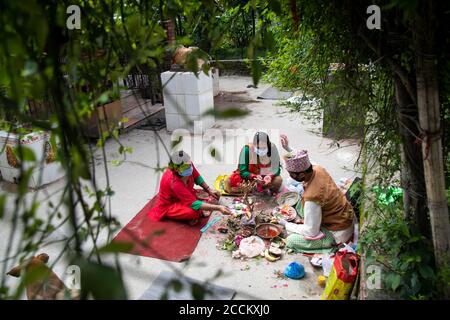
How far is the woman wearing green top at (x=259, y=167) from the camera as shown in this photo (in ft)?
16.9

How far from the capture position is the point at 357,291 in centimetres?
294

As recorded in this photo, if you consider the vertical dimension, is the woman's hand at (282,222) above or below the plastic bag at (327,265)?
above

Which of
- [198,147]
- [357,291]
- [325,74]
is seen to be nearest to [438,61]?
[325,74]

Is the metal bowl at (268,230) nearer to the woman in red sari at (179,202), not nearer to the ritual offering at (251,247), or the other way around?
the ritual offering at (251,247)

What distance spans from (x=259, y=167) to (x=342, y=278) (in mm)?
2629

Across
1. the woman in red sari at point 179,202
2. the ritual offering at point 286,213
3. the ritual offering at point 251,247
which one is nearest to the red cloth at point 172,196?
the woman in red sari at point 179,202

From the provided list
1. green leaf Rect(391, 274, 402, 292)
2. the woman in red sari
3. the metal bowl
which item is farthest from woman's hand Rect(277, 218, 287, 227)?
green leaf Rect(391, 274, 402, 292)

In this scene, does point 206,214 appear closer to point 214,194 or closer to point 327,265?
point 214,194

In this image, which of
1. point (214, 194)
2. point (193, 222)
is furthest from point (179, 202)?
point (214, 194)

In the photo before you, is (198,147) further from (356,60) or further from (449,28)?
(449,28)

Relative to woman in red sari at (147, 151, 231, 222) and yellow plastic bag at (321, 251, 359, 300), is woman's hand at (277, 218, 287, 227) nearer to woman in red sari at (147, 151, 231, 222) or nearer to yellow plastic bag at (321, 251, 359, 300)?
woman in red sari at (147, 151, 231, 222)

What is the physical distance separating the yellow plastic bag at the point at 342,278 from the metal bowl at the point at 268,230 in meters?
1.27

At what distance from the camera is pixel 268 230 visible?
14.3 feet
